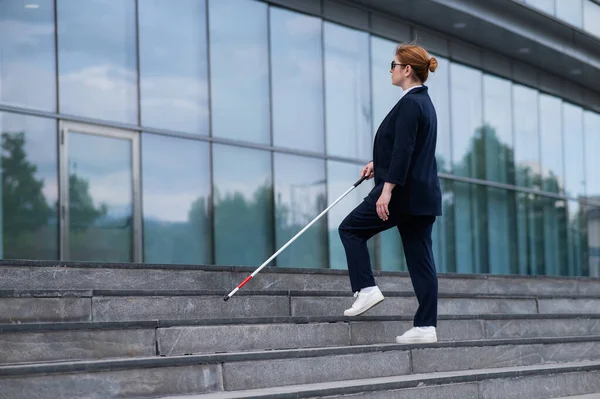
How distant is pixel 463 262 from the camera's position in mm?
18609

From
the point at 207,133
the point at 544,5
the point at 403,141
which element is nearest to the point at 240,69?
the point at 207,133

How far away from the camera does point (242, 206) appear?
1387 cm

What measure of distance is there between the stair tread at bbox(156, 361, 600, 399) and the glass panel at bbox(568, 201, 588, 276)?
53.5ft

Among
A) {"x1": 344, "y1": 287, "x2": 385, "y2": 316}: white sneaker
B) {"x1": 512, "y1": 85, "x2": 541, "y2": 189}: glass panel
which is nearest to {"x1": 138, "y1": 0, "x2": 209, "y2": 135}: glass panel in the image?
{"x1": 344, "y1": 287, "x2": 385, "y2": 316}: white sneaker

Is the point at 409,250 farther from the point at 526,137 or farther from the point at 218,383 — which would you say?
the point at 526,137

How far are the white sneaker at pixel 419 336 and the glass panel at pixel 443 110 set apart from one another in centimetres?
1208

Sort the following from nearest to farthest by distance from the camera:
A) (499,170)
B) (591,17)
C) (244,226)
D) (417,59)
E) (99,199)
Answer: (417,59) → (99,199) → (244,226) → (591,17) → (499,170)

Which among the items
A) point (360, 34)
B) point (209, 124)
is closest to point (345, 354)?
point (209, 124)

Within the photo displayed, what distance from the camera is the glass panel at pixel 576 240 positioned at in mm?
22609

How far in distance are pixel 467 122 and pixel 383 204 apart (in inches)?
524

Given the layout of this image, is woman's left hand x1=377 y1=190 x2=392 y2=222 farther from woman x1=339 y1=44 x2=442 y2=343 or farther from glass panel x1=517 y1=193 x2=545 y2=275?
glass panel x1=517 y1=193 x2=545 y2=275

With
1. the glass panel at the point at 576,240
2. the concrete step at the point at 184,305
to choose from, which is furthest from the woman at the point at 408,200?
the glass panel at the point at 576,240

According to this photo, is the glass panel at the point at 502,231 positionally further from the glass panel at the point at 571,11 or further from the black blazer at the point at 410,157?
the black blazer at the point at 410,157

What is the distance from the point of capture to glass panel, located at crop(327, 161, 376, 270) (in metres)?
15.2
